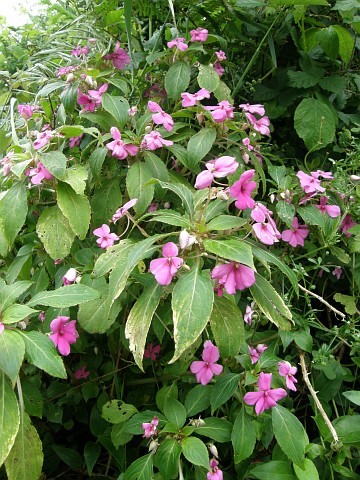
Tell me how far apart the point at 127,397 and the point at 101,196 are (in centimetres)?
51

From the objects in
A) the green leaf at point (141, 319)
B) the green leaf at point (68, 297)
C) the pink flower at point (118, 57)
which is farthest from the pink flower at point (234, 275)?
the pink flower at point (118, 57)

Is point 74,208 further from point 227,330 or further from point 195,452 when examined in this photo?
point 195,452

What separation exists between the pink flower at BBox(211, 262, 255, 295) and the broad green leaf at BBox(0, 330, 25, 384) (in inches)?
12.9

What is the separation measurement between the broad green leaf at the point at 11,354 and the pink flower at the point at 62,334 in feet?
0.47

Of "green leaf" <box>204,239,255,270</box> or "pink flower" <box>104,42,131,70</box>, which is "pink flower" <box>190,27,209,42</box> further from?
"green leaf" <box>204,239,255,270</box>

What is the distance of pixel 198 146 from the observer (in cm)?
111

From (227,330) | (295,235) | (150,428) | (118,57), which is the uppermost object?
(118,57)

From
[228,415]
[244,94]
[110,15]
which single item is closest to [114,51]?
[110,15]

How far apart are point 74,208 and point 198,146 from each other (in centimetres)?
32

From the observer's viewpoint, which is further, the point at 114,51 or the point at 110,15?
the point at 110,15

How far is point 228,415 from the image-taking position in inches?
42.8

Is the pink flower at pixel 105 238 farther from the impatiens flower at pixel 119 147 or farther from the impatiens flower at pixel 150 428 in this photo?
the impatiens flower at pixel 150 428

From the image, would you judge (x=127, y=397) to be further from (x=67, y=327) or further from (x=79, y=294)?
(x=79, y=294)

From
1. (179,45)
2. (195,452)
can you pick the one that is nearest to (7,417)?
(195,452)
